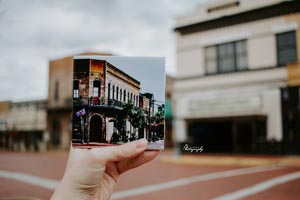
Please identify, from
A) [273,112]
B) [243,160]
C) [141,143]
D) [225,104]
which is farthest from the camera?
[225,104]

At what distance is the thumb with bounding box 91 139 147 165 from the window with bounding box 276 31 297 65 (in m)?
Answer: 3.76

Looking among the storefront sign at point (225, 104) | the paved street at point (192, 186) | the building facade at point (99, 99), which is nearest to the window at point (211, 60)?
the storefront sign at point (225, 104)

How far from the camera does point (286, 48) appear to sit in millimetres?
4164

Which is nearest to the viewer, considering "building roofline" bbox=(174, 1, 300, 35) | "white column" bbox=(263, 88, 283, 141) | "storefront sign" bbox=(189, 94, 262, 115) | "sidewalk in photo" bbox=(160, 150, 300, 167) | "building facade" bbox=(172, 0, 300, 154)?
"sidewalk in photo" bbox=(160, 150, 300, 167)

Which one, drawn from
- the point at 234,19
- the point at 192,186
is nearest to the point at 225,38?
the point at 234,19

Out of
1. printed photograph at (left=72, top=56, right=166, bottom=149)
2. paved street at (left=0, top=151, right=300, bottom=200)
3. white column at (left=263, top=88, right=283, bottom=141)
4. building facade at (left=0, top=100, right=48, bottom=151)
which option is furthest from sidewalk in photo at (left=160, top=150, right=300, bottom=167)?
printed photograph at (left=72, top=56, right=166, bottom=149)

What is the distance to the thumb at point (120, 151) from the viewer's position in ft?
1.73

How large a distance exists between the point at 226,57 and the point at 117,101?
14.6 feet

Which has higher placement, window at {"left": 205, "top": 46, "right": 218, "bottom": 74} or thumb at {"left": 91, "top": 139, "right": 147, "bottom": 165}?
window at {"left": 205, "top": 46, "right": 218, "bottom": 74}

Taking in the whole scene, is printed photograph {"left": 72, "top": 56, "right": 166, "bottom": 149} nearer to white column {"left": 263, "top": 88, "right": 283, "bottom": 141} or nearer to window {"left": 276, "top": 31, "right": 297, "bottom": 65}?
window {"left": 276, "top": 31, "right": 297, "bottom": 65}

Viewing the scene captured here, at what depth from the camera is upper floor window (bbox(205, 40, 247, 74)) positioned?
4695mm

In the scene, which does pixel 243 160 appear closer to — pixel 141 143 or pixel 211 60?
pixel 211 60

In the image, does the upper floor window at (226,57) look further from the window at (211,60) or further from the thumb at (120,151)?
the thumb at (120,151)

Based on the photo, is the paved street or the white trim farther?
the white trim
